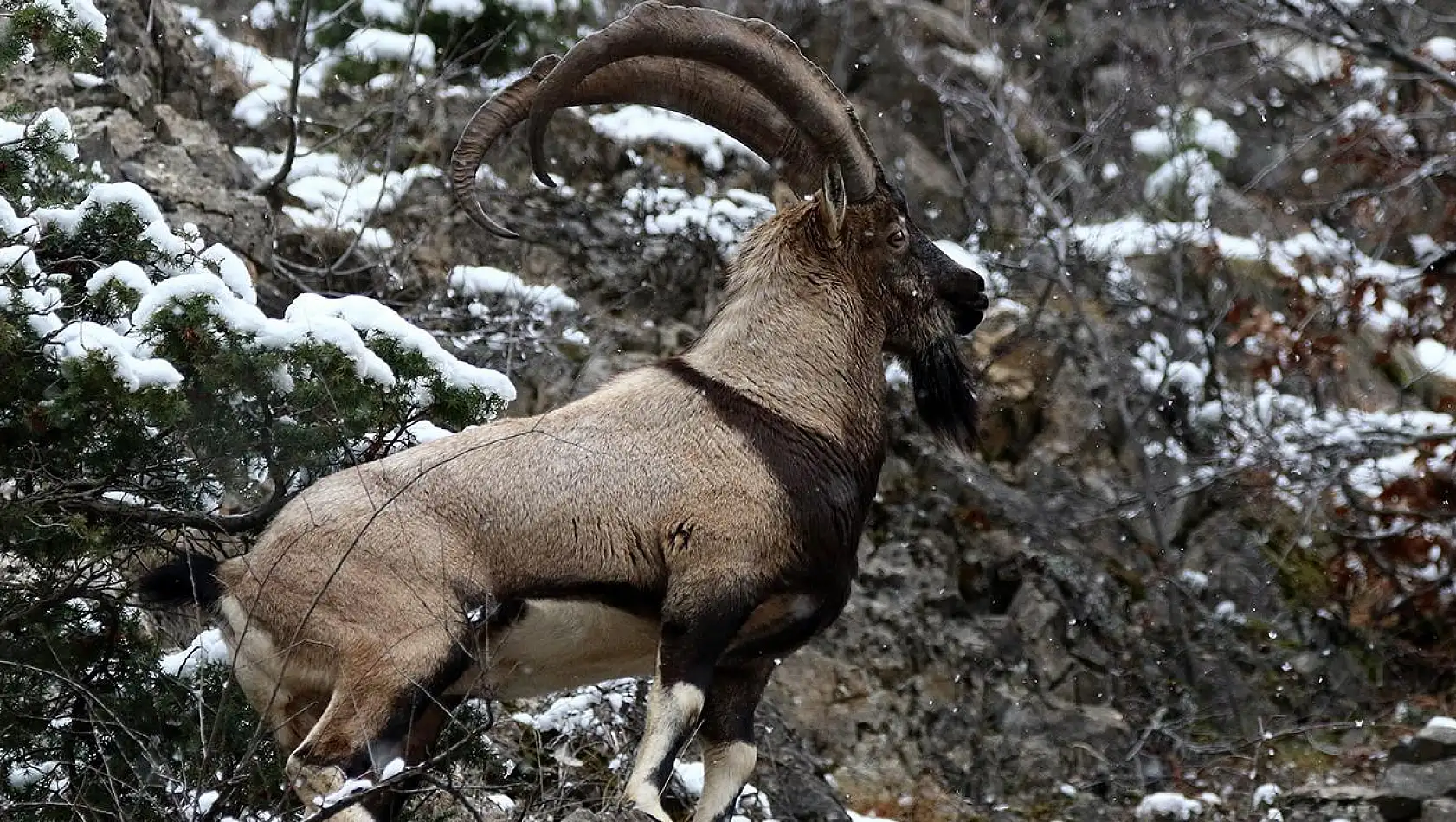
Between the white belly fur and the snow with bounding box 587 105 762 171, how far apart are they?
23.8 feet

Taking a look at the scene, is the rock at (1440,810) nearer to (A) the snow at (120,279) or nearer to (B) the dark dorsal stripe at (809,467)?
(B) the dark dorsal stripe at (809,467)

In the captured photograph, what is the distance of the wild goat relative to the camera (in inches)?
197

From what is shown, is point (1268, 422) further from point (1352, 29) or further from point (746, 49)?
point (746, 49)

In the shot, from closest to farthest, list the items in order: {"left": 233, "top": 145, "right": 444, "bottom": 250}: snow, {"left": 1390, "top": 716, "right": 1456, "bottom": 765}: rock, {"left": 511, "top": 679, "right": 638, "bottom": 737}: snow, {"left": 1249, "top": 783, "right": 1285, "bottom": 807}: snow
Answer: {"left": 511, "top": 679, "right": 638, "bottom": 737}: snow, {"left": 1390, "top": 716, "right": 1456, "bottom": 765}: rock, {"left": 1249, "top": 783, "right": 1285, "bottom": 807}: snow, {"left": 233, "top": 145, "right": 444, "bottom": 250}: snow

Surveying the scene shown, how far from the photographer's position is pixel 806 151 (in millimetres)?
6344

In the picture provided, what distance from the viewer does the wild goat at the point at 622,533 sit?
5.00 meters

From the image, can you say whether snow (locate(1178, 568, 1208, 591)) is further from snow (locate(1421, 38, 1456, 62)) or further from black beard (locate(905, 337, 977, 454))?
black beard (locate(905, 337, 977, 454))

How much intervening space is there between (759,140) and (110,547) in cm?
280

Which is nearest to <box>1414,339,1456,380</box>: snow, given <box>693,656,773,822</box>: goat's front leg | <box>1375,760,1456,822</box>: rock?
<box>1375,760,1456,822</box>: rock

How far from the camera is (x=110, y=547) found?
551 centimetres

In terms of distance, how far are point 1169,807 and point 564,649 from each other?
199 inches

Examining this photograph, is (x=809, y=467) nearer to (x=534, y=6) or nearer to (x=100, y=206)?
(x=100, y=206)

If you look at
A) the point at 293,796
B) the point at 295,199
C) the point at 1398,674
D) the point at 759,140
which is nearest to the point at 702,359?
the point at 759,140

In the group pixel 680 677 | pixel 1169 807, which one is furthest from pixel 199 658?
→ pixel 1169 807
